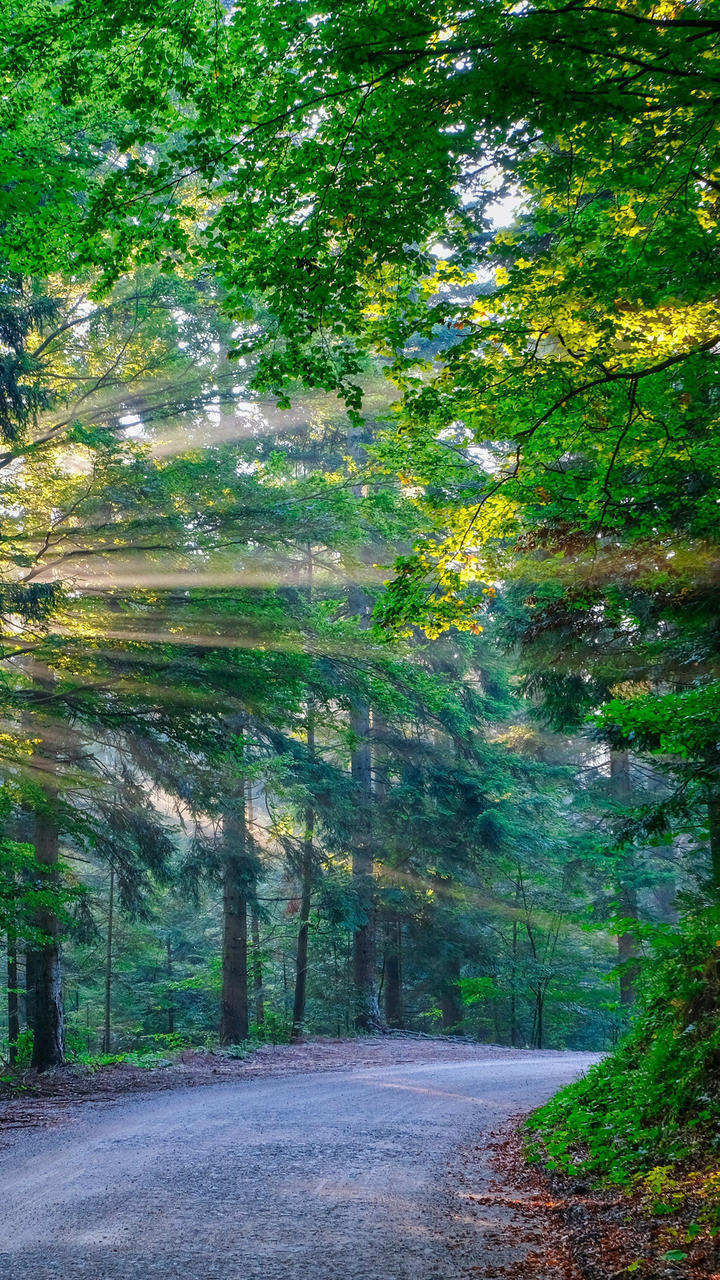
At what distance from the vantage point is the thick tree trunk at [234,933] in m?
17.6

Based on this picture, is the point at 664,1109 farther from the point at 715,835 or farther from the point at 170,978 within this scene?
the point at 170,978

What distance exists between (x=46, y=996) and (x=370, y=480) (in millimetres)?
9808

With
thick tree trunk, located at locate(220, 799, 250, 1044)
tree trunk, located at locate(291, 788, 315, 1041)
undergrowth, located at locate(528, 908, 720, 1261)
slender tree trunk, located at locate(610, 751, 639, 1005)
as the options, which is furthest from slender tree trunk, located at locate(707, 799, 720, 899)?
tree trunk, located at locate(291, 788, 315, 1041)

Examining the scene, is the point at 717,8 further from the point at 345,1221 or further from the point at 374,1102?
the point at 374,1102

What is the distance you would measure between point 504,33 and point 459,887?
21.8 metres

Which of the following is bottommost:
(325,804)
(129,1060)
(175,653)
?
(129,1060)

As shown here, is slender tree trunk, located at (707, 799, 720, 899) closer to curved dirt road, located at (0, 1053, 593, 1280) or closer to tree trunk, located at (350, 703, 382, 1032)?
curved dirt road, located at (0, 1053, 593, 1280)

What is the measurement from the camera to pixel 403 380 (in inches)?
243

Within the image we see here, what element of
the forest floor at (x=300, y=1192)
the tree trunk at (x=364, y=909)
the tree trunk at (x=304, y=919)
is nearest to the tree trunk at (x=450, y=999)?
the tree trunk at (x=364, y=909)

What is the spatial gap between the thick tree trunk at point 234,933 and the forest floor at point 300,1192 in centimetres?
617

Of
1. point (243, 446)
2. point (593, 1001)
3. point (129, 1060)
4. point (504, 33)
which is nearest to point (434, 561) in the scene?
point (504, 33)

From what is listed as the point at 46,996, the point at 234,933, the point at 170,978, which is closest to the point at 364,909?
the point at 234,933

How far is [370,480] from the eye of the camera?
38.9 feet

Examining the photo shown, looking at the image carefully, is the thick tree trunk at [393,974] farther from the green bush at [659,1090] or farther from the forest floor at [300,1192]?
the green bush at [659,1090]
